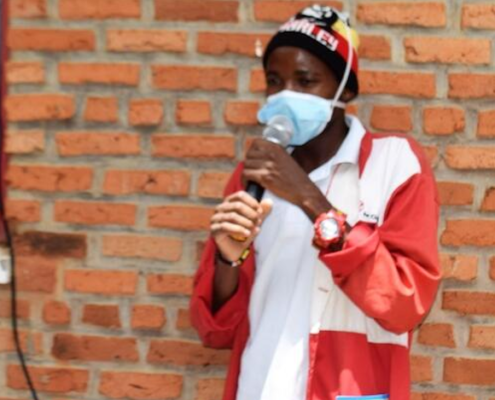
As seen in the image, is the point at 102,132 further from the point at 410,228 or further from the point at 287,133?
the point at 410,228

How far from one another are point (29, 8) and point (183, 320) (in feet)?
3.11

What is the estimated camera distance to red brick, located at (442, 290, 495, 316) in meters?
2.25

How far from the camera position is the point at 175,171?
7.65 feet

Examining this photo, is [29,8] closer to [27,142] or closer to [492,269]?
[27,142]

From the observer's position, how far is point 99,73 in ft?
7.68

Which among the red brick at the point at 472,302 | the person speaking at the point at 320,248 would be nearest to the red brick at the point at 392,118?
the person speaking at the point at 320,248

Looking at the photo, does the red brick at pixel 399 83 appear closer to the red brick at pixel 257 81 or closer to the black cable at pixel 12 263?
the red brick at pixel 257 81

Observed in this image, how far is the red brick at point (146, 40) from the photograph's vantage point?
232 centimetres

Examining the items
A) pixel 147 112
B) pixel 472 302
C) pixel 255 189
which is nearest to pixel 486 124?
pixel 472 302

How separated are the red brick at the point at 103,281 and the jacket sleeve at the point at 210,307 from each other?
36 centimetres

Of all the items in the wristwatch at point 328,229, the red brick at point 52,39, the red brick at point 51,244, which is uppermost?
the red brick at point 52,39

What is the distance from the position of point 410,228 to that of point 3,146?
1.19 meters

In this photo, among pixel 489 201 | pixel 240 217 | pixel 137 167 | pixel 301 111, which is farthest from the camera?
pixel 137 167

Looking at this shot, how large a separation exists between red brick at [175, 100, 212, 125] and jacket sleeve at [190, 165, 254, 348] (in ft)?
1.39
